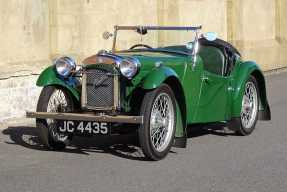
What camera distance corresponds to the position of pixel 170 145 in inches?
316

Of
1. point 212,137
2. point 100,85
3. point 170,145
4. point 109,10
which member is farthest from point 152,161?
point 109,10

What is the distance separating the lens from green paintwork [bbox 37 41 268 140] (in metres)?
8.01

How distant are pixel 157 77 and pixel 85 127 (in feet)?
3.19

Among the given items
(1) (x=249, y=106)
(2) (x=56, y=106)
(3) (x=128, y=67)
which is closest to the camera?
(3) (x=128, y=67)

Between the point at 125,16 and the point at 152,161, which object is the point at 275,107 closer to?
the point at 125,16

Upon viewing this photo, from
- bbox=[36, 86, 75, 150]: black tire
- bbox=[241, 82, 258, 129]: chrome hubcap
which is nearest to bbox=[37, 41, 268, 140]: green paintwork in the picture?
bbox=[36, 86, 75, 150]: black tire

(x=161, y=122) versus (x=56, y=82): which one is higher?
(x=56, y=82)

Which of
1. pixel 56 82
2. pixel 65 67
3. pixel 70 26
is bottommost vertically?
pixel 56 82

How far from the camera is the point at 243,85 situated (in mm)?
9555

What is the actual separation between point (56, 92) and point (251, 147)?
2414mm

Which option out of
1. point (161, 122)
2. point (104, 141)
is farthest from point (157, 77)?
point (104, 141)

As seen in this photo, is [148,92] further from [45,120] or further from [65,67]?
[45,120]

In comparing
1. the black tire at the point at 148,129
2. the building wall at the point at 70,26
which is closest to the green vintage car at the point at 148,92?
the black tire at the point at 148,129

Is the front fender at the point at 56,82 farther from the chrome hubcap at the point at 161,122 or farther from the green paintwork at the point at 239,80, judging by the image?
the green paintwork at the point at 239,80
